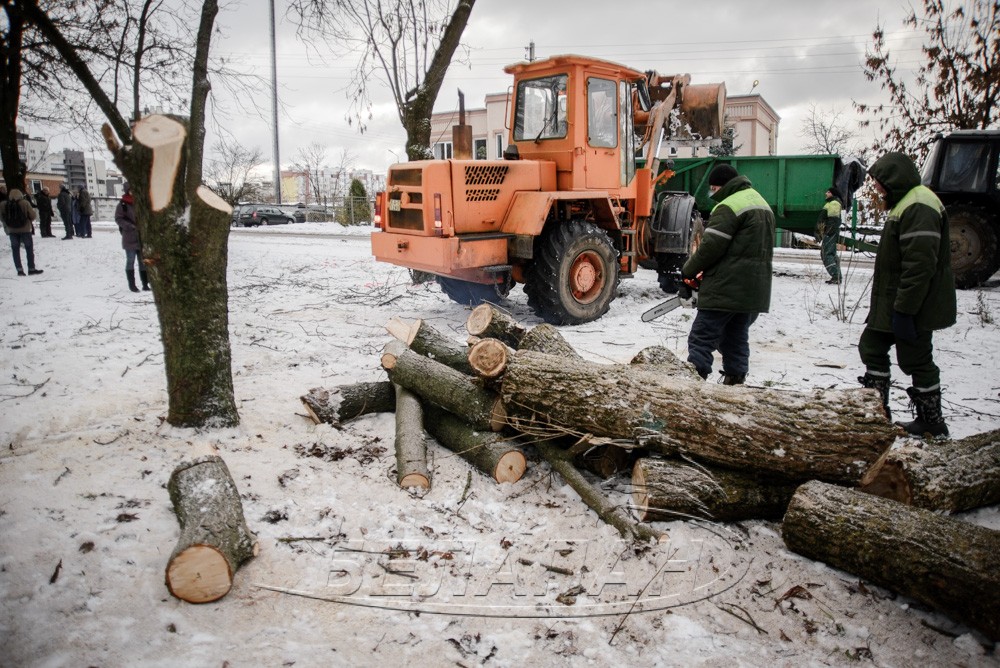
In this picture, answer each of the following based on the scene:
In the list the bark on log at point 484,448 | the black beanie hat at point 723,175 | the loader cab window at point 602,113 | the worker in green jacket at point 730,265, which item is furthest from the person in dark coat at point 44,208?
the worker in green jacket at point 730,265

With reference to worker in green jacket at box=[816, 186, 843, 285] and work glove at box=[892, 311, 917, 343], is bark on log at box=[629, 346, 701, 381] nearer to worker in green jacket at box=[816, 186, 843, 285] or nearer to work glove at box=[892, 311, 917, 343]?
work glove at box=[892, 311, 917, 343]

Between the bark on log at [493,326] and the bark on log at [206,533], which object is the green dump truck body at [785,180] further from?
the bark on log at [206,533]

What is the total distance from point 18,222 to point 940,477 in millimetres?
12989

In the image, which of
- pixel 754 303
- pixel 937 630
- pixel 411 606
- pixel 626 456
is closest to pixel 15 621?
pixel 411 606

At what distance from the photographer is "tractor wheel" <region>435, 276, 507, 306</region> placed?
286 inches

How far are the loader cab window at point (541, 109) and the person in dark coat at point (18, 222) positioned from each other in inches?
326

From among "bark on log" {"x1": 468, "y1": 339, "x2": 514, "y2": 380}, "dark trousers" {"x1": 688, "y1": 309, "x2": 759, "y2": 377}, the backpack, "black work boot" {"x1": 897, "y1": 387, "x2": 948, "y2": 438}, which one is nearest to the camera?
"bark on log" {"x1": 468, "y1": 339, "x2": 514, "y2": 380}

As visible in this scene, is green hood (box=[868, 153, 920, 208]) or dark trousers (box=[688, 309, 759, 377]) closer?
green hood (box=[868, 153, 920, 208])

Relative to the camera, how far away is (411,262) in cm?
683

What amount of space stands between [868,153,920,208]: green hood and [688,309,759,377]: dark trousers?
1170 mm

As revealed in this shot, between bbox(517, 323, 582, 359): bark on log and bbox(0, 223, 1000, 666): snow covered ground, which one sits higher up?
bbox(517, 323, 582, 359): bark on log

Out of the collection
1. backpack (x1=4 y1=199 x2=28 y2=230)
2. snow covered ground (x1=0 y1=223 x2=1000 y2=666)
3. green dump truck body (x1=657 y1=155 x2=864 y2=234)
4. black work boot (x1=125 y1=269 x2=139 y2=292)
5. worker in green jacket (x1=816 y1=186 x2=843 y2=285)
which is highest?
green dump truck body (x1=657 y1=155 x2=864 y2=234)

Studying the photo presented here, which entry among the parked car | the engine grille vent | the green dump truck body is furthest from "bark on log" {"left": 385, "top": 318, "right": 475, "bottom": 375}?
the parked car

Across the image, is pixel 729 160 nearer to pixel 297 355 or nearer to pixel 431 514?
pixel 297 355
